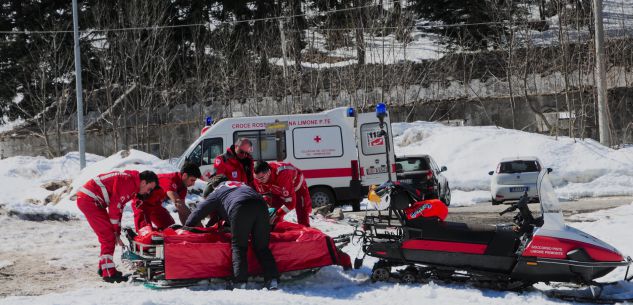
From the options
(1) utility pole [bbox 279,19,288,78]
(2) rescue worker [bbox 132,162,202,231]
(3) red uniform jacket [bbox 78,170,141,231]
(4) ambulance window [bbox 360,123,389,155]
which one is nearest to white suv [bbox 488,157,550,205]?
(4) ambulance window [bbox 360,123,389,155]

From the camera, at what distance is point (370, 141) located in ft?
56.0

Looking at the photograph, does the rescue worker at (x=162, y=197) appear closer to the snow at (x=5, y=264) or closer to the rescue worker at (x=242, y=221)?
the rescue worker at (x=242, y=221)

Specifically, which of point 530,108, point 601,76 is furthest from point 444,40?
point 601,76

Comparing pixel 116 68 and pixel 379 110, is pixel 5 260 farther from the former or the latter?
pixel 116 68

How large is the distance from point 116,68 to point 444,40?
19817 millimetres

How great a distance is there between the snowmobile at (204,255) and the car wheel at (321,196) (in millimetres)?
8483

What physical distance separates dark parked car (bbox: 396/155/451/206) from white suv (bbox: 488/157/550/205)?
56.7 inches

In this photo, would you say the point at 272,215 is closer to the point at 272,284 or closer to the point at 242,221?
the point at 242,221

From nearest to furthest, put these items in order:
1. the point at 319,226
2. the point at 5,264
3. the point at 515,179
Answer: the point at 5,264
the point at 319,226
the point at 515,179

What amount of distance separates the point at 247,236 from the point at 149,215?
82.1 inches

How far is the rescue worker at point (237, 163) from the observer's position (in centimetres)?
1022

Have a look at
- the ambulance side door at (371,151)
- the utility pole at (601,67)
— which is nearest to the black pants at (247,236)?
the ambulance side door at (371,151)

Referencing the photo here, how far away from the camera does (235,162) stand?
33.9ft

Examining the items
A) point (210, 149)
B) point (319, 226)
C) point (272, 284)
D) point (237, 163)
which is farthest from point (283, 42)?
point (272, 284)
